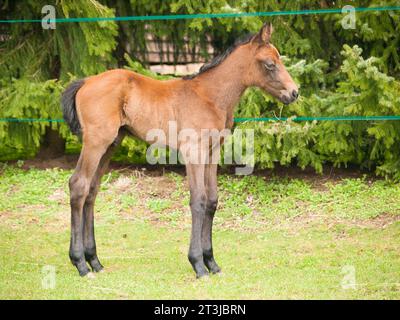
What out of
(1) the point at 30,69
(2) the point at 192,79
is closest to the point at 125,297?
(2) the point at 192,79

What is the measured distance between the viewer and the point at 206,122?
271 inches

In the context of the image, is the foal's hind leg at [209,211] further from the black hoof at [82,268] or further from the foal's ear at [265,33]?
the foal's ear at [265,33]

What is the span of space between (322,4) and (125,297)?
570 cm

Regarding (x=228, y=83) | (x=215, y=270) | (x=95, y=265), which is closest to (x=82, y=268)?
(x=95, y=265)

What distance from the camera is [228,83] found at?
22.9ft

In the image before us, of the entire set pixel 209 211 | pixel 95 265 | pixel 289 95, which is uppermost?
pixel 289 95

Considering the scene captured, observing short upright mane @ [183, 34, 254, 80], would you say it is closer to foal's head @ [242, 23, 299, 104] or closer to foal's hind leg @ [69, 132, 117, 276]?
foal's head @ [242, 23, 299, 104]

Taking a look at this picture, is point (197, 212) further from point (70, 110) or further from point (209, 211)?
point (70, 110)

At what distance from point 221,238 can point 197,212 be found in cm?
188

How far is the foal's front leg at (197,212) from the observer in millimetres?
6660

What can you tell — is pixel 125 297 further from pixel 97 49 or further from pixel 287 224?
pixel 97 49

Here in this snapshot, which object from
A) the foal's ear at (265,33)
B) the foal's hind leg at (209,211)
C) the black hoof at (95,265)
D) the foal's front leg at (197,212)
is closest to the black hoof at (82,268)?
the black hoof at (95,265)

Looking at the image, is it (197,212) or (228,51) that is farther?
(228,51)

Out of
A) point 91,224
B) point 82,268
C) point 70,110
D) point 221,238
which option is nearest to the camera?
point 82,268
